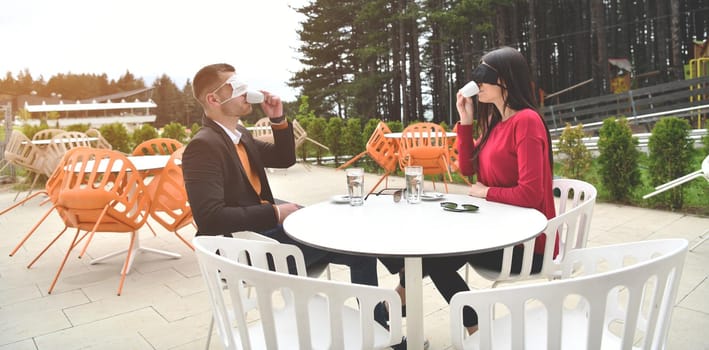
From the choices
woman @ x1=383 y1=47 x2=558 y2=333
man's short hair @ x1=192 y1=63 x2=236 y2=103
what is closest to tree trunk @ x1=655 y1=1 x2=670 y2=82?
woman @ x1=383 y1=47 x2=558 y2=333

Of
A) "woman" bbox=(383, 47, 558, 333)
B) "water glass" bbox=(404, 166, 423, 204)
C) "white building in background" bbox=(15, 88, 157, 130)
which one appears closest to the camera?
"woman" bbox=(383, 47, 558, 333)

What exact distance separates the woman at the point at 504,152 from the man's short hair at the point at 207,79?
44.7 inches

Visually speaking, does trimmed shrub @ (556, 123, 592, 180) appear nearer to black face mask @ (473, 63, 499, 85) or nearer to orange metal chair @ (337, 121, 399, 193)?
orange metal chair @ (337, 121, 399, 193)

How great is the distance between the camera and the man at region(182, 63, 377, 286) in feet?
6.29

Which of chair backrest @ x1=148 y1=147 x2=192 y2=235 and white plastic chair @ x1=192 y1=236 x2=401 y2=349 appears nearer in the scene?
white plastic chair @ x1=192 y1=236 x2=401 y2=349

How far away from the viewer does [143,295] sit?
3.04m

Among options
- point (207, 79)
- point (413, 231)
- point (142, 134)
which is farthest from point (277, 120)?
point (142, 134)

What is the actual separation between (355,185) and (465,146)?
804 mm

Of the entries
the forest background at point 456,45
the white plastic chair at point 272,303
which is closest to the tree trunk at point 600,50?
the forest background at point 456,45

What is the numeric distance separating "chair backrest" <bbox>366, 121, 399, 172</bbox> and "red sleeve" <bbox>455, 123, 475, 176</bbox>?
148 inches

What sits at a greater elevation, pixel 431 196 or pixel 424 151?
pixel 424 151

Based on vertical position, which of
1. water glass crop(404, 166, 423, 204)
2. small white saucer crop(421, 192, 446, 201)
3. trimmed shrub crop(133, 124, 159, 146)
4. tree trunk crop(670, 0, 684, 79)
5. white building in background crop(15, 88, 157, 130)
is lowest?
small white saucer crop(421, 192, 446, 201)

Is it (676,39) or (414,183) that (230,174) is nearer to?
(414,183)

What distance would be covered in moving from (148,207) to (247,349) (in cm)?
248
